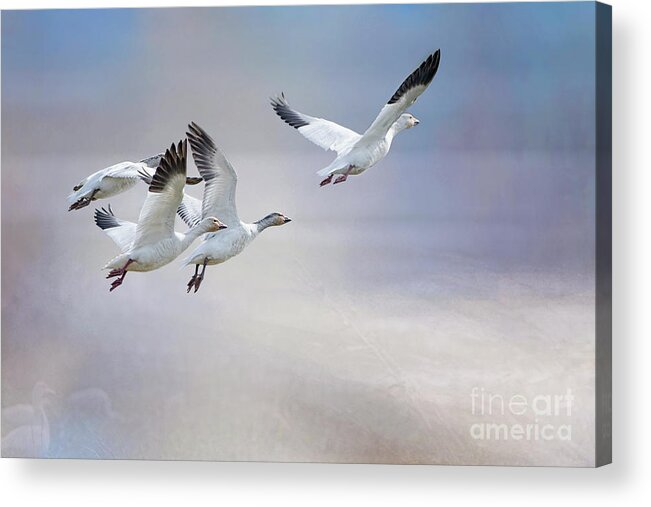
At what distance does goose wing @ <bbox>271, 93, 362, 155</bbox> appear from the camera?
24.7ft

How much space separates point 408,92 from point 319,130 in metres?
0.46

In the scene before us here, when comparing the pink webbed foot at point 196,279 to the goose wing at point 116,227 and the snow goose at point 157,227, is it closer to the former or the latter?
the snow goose at point 157,227

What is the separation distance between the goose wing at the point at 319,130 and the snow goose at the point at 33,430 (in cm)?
176

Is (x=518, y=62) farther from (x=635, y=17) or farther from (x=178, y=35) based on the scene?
(x=178, y=35)

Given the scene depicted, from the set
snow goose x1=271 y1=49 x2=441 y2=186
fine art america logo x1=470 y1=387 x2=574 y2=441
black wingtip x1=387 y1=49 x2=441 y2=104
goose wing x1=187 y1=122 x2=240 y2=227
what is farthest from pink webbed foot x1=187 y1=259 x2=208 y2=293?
fine art america logo x1=470 y1=387 x2=574 y2=441

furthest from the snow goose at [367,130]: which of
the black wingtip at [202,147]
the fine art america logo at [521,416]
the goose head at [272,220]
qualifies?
the fine art america logo at [521,416]

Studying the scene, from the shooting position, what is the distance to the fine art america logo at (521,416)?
7.41 m

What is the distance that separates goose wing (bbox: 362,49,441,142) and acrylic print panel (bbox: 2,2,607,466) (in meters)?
0.01

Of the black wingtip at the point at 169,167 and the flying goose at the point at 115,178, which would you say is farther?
the flying goose at the point at 115,178

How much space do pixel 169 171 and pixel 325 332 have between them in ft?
3.48

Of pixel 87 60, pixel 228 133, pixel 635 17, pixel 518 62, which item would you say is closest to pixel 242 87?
pixel 228 133

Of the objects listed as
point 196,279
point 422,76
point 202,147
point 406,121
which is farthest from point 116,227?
point 422,76

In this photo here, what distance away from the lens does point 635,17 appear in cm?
747

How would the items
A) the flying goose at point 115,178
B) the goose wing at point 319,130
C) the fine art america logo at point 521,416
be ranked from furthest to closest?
the flying goose at point 115,178
the goose wing at point 319,130
the fine art america logo at point 521,416
